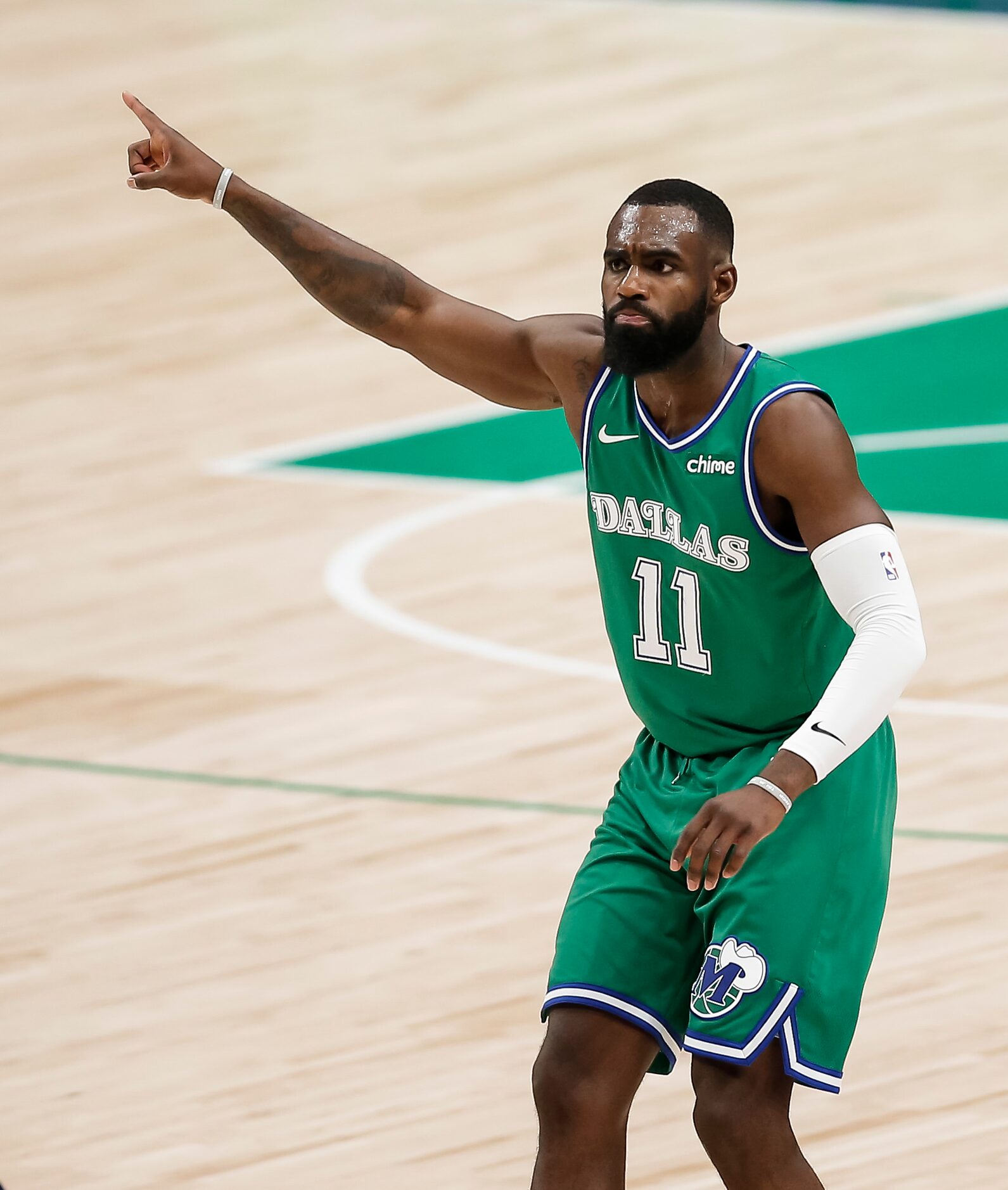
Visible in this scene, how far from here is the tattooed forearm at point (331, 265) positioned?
4.48 m

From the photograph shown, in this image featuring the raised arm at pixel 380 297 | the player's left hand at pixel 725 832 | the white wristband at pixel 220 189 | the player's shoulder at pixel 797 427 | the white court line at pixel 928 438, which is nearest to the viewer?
the player's left hand at pixel 725 832

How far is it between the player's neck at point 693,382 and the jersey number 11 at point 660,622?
8.4 inches

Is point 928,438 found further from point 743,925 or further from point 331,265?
point 743,925

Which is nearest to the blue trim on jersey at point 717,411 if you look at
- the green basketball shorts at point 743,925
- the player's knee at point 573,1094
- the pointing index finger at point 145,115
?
the green basketball shorts at point 743,925

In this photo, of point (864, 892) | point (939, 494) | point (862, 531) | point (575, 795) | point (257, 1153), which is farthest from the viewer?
point (939, 494)

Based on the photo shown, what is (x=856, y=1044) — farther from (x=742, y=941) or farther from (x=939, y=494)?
(x=939, y=494)

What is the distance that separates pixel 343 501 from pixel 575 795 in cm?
253

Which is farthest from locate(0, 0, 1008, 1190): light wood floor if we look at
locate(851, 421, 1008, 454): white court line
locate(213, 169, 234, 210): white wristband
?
locate(213, 169, 234, 210): white wristband

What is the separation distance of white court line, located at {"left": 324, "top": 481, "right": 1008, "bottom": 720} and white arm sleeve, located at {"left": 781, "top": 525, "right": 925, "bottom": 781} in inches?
135

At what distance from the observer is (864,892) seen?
12.8 feet

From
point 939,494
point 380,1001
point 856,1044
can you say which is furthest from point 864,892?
point 939,494

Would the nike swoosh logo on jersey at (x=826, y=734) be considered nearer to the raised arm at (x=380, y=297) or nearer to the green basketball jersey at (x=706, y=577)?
the green basketball jersey at (x=706, y=577)

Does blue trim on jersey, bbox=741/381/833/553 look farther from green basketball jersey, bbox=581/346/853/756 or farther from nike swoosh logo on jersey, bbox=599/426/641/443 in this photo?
nike swoosh logo on jersey, bbox=599/426/641/443

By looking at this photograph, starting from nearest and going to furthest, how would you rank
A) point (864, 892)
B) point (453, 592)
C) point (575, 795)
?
point (864, 892), point (575, 795), point (453, 592)
